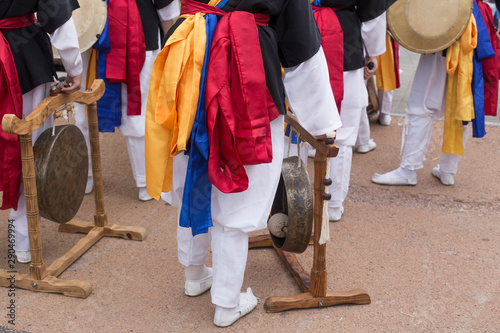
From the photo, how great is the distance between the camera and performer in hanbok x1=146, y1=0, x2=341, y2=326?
2.43m

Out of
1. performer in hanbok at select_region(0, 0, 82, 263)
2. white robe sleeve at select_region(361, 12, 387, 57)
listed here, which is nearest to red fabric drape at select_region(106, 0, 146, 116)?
performer in hanbok at select_region(0, 0, 82, 263)

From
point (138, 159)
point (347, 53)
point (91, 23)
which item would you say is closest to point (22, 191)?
point (138, 159)

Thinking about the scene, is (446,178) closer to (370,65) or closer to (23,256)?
(370,65)

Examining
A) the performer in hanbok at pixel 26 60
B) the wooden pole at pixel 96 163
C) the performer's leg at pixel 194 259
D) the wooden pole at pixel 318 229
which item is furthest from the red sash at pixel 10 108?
the wooden pole at pixel 318 229

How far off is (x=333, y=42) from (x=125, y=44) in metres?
1.37

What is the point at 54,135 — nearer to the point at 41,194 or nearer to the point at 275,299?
the point at 41,194

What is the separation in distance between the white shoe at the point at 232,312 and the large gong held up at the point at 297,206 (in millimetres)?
333

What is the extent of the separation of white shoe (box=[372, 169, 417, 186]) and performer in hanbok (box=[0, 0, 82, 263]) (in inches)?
99.6

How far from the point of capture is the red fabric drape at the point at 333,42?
140 inches

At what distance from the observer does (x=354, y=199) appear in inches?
173

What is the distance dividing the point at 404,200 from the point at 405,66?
14.9ft

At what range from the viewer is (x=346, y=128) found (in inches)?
153

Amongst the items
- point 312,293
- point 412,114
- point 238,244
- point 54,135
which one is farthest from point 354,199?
point 54,135

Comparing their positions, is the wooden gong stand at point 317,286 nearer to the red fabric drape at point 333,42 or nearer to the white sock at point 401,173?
the red fabric drape at point 333,42
